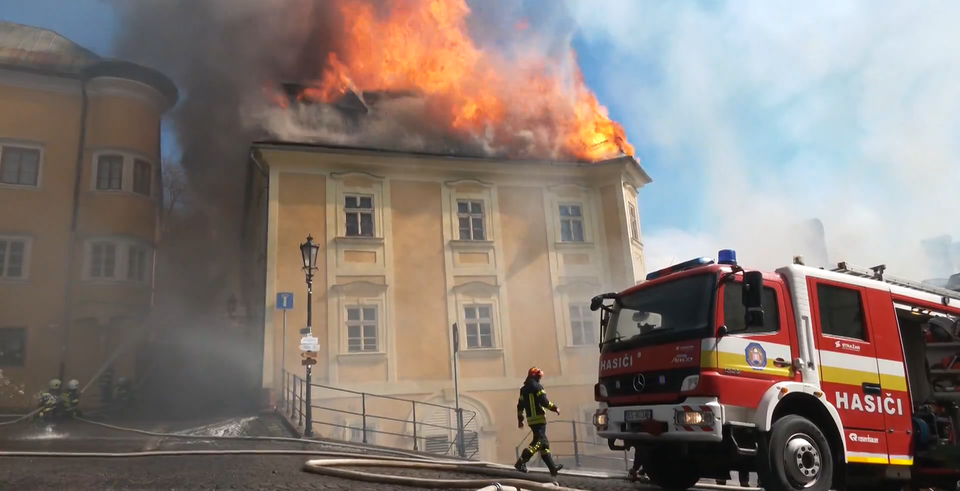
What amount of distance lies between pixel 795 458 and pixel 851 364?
1.51 m

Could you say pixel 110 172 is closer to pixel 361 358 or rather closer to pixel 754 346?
pixel 361 358

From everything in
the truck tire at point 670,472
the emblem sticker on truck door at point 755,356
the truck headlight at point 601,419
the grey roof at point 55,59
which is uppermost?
the grey roof at point 55,59

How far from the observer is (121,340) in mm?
18797

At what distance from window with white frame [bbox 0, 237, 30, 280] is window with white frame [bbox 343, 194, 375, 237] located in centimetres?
925

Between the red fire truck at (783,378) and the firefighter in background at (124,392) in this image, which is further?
the firefighter in background at (124,392)

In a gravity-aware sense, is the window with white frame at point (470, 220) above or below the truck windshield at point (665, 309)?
above

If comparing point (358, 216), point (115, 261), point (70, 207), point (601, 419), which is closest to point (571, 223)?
point (358, 216)

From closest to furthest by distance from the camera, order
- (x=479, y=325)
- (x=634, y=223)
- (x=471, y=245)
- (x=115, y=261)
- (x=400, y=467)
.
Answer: (x=400, y=467) < (x=479, y=325) < (x=471, y=245) < (x=115, y=261) < (x=634, y=223)

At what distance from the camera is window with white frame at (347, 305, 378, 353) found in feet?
55.5

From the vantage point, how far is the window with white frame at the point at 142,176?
2009 cm

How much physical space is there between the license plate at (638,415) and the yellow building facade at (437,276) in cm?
1006

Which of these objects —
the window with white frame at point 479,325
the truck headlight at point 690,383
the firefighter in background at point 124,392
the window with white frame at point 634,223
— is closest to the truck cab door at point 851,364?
the truck headlight at point 690,383

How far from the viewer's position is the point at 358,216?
18.0 meters

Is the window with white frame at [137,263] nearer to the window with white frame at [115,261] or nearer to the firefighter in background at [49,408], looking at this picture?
the window with white frame at [115,261]
